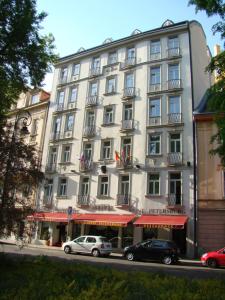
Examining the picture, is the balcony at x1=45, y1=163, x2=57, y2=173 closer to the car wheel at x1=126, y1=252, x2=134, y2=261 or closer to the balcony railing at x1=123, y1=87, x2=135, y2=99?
the balcony railing at x1=123, y1=87, x2=135, y2=99

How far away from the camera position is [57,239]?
32.4 meters

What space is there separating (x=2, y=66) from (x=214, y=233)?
1866 cm

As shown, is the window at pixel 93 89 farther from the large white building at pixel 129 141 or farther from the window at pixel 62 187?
the window at pixel 62 187

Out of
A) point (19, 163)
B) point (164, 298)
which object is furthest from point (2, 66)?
point (164, 298)

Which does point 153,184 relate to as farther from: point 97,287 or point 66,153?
point 97,287

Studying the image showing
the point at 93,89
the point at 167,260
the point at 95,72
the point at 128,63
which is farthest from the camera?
the point at 95,72

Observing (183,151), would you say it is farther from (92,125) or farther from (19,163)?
(19,163)

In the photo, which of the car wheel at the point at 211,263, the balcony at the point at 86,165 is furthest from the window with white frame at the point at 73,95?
the car wheel at the point at 211,263

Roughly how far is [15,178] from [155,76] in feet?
74.3

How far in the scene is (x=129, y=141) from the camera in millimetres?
30781

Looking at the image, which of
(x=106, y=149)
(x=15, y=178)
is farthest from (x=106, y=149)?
(x=15, y=178)

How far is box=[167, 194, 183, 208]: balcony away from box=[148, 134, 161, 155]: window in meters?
4.17

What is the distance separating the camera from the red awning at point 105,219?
26.8 m

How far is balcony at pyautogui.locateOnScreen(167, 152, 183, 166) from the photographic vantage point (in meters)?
27.2
